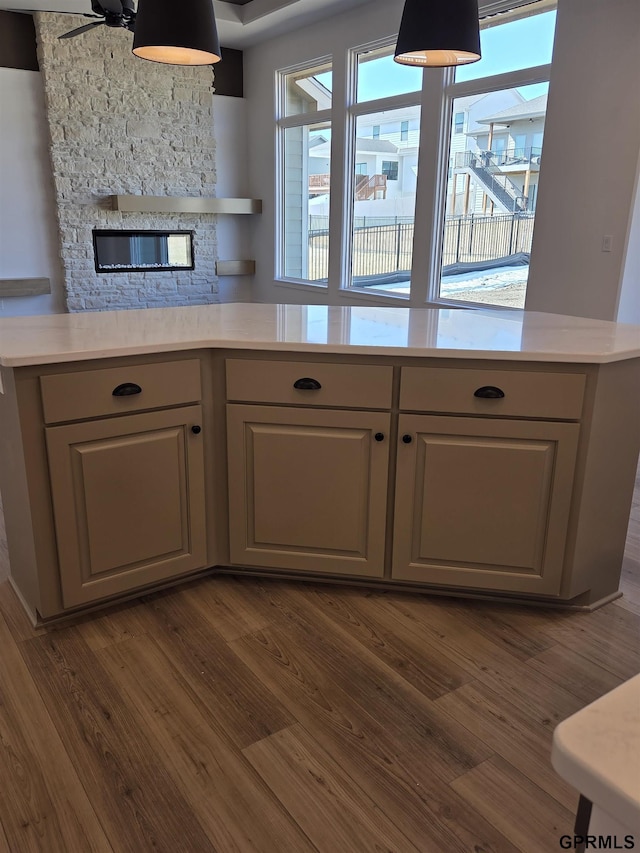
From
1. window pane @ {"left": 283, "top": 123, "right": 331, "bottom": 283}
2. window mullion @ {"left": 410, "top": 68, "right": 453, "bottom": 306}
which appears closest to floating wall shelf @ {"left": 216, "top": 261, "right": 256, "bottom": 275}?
window pane @ {"left": 283, "top": 123, "right": 331, "bottom": 283}

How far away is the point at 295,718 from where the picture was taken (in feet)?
5.69

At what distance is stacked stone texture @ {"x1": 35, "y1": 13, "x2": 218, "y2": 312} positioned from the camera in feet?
20.6

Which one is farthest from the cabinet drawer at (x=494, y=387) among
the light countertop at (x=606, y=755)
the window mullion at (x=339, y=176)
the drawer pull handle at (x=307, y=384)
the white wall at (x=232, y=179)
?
the white wall at (x=232, y=179)

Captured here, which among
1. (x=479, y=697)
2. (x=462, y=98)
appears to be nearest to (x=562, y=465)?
(x=479, y=697)

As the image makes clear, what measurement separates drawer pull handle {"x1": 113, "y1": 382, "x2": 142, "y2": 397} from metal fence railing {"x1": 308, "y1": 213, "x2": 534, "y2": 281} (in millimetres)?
3745

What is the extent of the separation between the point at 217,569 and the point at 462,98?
4.56m

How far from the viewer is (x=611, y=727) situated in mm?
479

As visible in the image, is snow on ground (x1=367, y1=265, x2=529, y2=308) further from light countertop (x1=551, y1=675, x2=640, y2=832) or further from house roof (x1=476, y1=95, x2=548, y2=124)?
light countertop (x1=551, y1=675, x2=640, y2=832)

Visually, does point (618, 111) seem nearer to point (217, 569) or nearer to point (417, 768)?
point (217, 569)

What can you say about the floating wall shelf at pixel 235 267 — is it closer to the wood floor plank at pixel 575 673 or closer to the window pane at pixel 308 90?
the window pane at pixel 308 90

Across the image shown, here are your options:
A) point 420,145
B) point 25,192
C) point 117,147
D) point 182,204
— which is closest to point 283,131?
point 182,204

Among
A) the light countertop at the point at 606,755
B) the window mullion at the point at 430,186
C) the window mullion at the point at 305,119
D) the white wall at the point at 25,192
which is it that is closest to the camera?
the light countertop at the point at 606,755

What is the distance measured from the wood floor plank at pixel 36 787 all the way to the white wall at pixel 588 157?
400 cm

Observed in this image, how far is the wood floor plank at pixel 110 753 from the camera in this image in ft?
4.58
